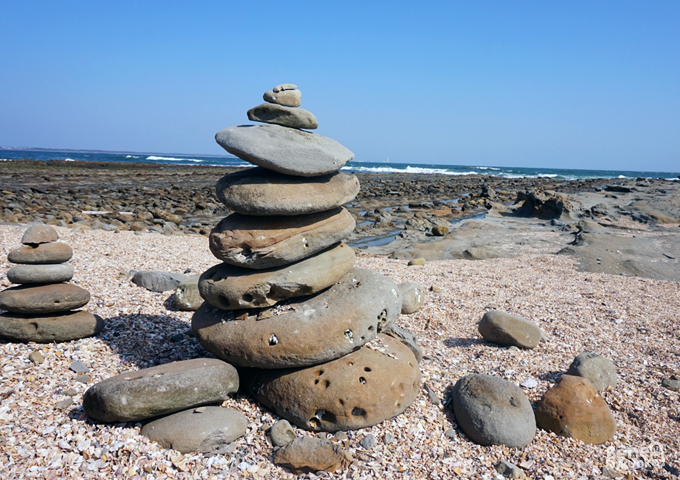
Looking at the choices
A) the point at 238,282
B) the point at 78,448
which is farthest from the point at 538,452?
the point at 78,448

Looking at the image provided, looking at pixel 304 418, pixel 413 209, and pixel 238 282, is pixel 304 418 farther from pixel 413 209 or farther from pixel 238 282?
pixel 413 209

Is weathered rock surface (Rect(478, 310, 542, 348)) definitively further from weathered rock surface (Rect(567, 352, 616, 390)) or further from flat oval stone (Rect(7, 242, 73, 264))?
flat oval stone (Rect(7, 242, 73, 264))

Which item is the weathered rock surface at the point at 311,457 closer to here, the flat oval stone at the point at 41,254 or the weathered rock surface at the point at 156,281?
the flat oval stone at the point at 41,254

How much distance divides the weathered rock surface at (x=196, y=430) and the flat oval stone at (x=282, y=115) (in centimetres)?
362

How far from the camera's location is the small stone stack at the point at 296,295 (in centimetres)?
514

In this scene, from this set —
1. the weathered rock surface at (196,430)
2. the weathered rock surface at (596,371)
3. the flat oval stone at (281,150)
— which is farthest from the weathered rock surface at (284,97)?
the weathered rock surface at (596,371)

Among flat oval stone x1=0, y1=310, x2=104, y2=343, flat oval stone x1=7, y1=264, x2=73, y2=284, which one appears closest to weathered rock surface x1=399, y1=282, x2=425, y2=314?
flat oval stone x1=0, y1=310, x2=104, y2=343

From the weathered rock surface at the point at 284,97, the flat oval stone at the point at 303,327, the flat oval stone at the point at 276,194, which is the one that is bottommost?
the flat oval stone at the point at 303,327

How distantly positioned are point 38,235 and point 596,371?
7492 mm

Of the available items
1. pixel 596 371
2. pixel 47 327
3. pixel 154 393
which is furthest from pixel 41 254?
pixel 596 371

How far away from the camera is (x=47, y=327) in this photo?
237 inches

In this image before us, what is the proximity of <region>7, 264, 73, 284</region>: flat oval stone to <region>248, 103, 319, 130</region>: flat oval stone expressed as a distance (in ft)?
10.6

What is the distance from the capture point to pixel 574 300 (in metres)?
10.1

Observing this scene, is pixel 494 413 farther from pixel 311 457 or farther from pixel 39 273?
pixel 39 273
